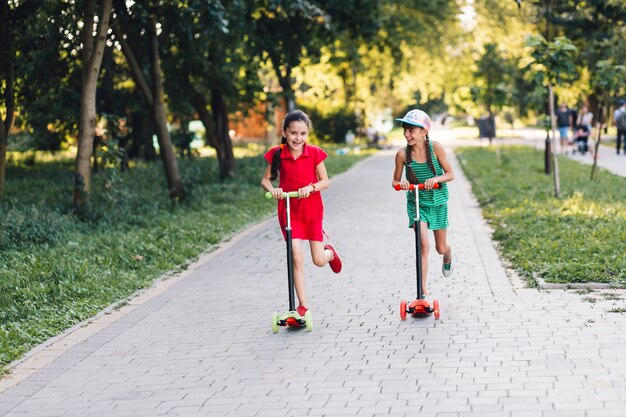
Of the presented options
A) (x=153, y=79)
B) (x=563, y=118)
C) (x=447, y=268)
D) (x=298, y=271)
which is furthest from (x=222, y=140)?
(x=298, y=271)

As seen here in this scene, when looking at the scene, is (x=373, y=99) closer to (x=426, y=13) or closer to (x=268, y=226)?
(x=426, y=13)

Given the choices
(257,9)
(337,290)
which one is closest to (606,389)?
(337,290)

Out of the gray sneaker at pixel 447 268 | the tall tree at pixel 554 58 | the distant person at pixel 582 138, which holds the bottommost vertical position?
the distant person at pixel 582 138

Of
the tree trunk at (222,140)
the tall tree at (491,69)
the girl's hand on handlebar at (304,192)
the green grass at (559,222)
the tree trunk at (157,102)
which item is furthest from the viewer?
the tall tree at (491,69)

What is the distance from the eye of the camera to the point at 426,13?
32781 millimetres

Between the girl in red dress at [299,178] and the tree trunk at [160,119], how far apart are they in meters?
10.8

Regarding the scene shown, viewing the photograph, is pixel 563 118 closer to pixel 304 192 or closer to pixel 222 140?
pixel 222 140

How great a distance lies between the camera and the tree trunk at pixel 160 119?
18.3 metres

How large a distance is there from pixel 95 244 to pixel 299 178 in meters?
5.39

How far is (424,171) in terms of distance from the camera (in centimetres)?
808

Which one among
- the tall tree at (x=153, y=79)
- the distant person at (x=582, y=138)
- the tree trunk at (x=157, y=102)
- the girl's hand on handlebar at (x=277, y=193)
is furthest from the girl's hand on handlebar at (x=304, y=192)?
the distant person at (x=582, y=138)

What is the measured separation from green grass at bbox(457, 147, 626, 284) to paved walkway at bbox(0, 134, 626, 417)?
1.55 feet

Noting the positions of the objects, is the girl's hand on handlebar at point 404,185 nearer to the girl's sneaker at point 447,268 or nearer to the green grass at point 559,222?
the girl's sneaker at point 447,268

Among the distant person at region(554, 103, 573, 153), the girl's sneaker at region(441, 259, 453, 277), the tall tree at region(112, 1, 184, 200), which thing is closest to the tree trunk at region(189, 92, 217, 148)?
the tall tree at region(112, 1, 184, 200)
